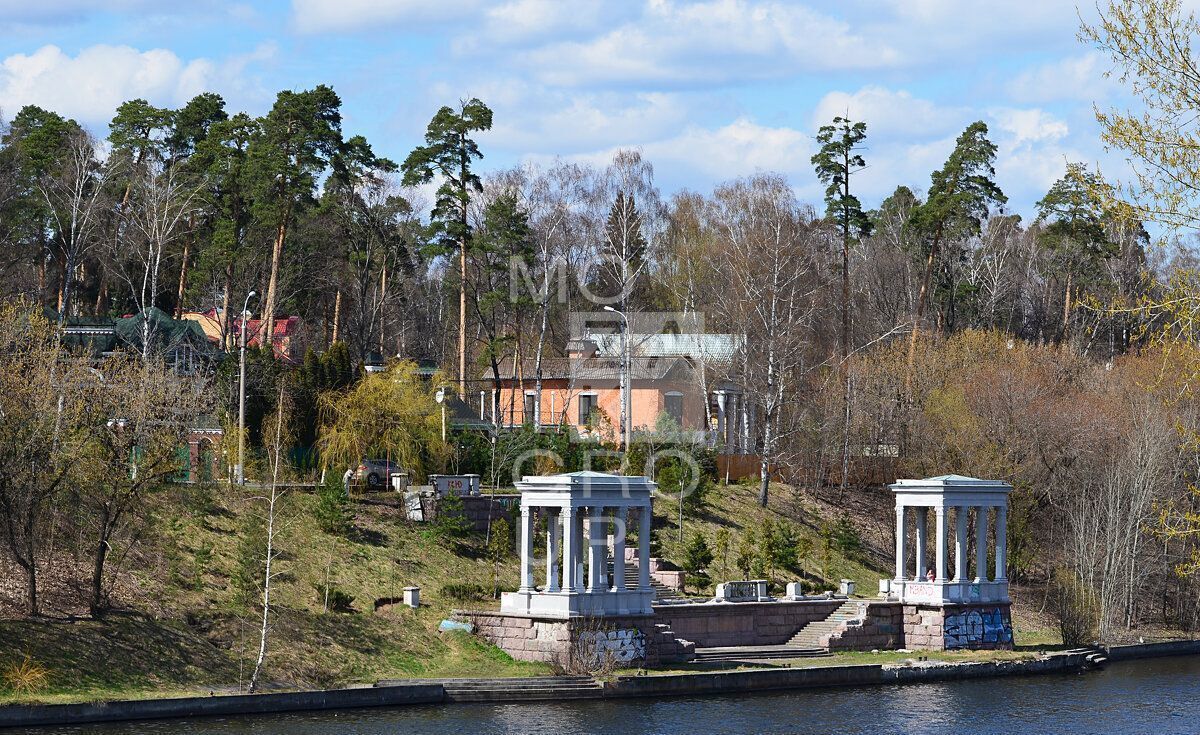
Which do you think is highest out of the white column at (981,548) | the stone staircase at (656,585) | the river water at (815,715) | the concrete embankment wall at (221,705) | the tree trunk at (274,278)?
the tree trunk at (274,278)

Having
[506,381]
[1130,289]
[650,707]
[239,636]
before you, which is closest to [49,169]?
[506,381]

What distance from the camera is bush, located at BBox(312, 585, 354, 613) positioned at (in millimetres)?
43844

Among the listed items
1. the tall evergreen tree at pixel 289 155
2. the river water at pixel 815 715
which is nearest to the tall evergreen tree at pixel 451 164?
the tall evergreen tree at pixel 289 155

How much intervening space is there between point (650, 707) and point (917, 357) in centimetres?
3246

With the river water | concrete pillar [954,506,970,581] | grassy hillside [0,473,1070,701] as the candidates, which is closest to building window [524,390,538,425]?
grassy hillside [0,473,1070,701]

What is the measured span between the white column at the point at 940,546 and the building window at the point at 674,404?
20.3 m

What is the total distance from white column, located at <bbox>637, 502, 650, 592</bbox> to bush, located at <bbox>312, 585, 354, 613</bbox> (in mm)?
8112

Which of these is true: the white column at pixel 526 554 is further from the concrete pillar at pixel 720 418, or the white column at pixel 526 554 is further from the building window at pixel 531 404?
the building window at pixel 531 404

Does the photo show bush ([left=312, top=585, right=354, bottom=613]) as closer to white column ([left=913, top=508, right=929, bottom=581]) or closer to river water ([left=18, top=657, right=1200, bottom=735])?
river water ([left=18, top=657, right=1200, bottom=735])

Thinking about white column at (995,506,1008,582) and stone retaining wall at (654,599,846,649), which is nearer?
stone retaining wall at (654,599,846,649)

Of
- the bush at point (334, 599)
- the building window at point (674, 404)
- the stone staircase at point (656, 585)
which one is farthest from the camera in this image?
the building window at point (674, 404)

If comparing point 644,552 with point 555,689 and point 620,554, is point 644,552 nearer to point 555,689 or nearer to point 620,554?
point 620,554

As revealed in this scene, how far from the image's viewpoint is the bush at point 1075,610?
2069 inches

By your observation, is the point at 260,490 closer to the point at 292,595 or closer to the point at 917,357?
the point at 292,595
